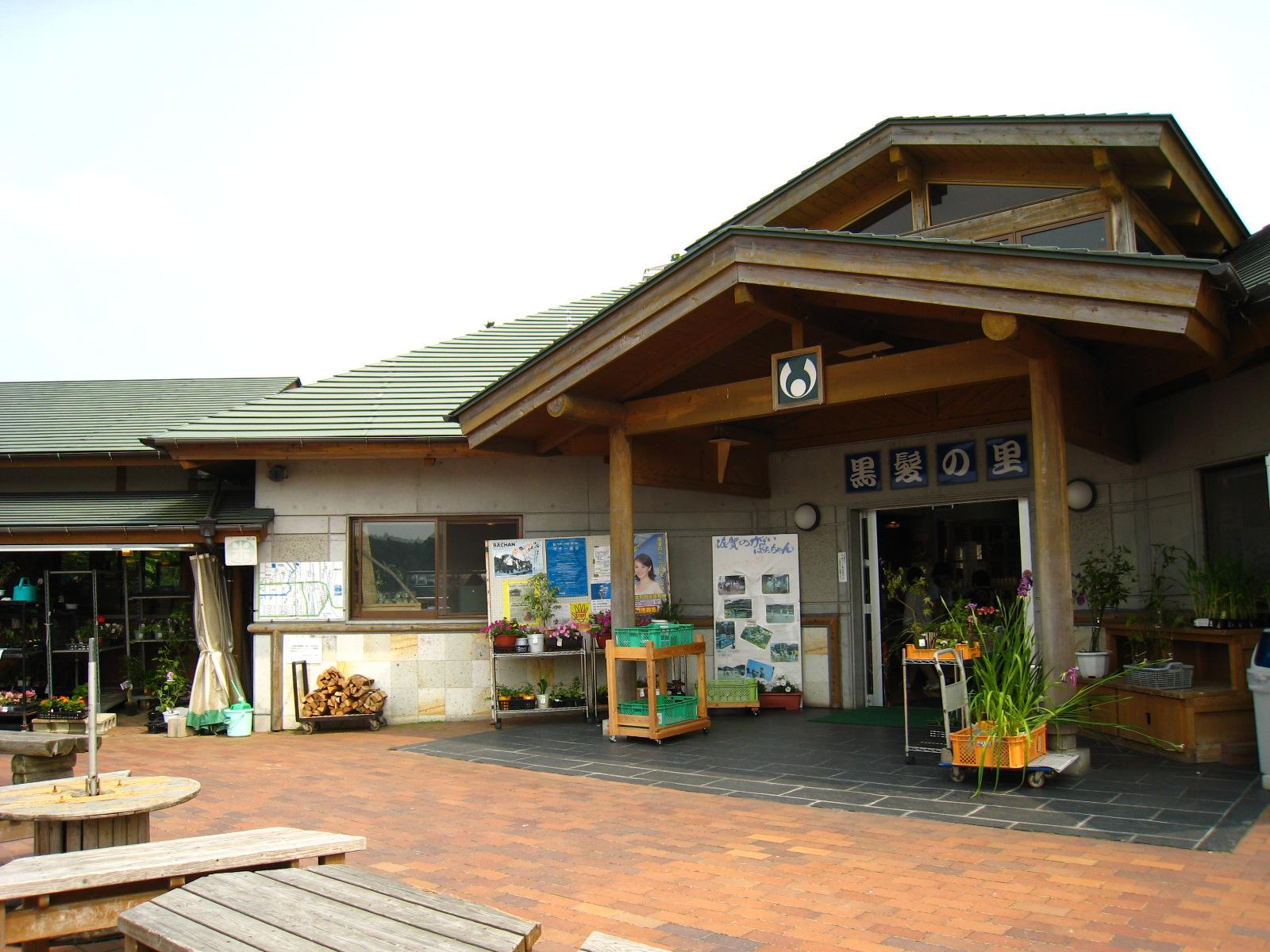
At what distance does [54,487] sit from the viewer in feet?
42.6

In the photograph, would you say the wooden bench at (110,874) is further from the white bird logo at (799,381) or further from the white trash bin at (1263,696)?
the white trash bin at (1263,696)

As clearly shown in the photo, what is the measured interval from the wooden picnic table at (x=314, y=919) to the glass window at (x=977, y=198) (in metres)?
7.77

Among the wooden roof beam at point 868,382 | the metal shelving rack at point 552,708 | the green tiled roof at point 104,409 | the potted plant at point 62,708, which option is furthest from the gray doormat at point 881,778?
the green tiled roof at point 104,409

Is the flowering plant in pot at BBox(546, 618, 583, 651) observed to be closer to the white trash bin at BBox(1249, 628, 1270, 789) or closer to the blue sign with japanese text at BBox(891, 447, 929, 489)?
the blue sign with japanese text at BBox(891, 447, 929, 489)

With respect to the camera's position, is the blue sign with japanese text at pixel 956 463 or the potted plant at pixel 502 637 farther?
the potted plant at pixel 502 637

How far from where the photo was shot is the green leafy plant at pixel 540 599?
1058cm

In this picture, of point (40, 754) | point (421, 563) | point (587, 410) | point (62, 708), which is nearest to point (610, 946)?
point (40, 754)

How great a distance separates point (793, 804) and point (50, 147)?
27.8m

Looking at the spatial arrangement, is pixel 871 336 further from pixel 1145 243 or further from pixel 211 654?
pixel 211 654

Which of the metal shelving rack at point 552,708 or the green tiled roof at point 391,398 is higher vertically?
the green tiled roof at point 391,398

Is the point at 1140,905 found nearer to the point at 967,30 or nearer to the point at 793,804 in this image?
the point at 793,804

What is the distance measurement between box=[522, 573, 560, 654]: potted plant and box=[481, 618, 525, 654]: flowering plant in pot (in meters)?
0.22

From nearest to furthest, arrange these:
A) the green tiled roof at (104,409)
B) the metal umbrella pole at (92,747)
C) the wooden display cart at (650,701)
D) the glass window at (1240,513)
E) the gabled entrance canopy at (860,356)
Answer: the metal umbrella pole at (92,747) → the gabled entrance canopy at (860,356) → the glass window at (1240,513) → the wooden display cart at (650,701) → the green tiled roof at (104,409)

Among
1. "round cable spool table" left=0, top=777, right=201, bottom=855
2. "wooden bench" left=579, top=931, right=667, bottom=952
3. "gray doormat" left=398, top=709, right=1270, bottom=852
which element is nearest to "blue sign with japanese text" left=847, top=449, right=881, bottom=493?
"gray doormat" left=398, top=709, right=1270, bottom=852
